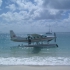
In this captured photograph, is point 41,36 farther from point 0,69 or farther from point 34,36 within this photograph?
point 0,69

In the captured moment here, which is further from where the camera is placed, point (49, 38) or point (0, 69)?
point (49, 38)

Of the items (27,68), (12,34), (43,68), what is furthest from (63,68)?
(12,34)

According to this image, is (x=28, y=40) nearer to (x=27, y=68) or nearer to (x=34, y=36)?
(x=34, y=36)

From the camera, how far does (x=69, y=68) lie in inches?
373

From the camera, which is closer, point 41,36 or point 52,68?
point 52,68

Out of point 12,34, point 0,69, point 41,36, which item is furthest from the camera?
point 12,34

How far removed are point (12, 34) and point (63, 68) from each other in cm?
2429

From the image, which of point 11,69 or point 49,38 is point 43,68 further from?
point 49,38

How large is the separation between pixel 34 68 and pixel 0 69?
179cm

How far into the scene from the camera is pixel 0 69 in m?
9.23

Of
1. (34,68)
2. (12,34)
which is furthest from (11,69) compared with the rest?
(12,34)

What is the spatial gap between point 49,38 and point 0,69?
21.3m

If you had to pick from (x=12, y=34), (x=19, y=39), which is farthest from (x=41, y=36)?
(x=12, y=34)

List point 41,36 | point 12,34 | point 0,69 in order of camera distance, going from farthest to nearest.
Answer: point 12,34, point 41,36, point 0,69
